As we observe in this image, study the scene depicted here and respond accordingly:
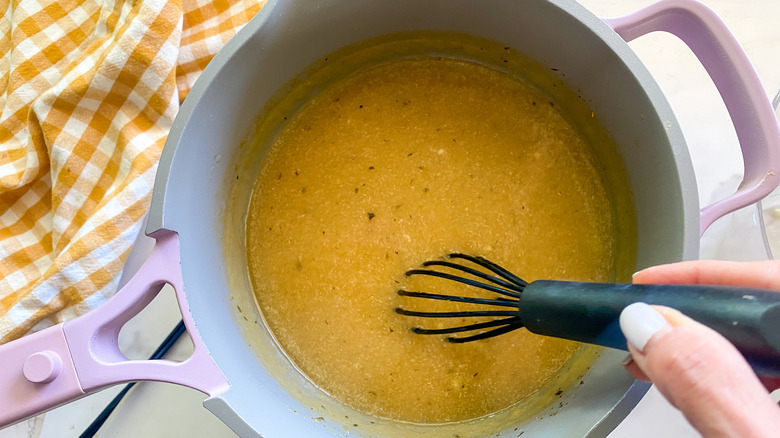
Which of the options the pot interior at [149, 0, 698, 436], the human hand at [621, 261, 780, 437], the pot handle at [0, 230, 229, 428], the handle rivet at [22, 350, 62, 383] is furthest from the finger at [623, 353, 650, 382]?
the handle rivet at [22, 350, 62, 383]

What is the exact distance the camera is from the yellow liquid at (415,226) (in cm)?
72

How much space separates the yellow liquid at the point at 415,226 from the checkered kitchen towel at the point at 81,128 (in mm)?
167

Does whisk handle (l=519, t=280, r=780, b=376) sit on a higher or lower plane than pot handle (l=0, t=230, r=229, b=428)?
higher

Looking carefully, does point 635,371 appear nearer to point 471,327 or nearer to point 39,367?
point 471,327

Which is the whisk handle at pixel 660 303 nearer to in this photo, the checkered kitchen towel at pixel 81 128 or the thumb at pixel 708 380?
the thumb at pixel 708 380

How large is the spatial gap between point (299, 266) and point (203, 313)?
7.1 inches

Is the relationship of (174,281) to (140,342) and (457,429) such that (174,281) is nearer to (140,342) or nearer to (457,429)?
(140,342)

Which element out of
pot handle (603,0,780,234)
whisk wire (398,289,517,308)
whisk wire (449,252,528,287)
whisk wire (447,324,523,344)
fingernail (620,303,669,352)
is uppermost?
pot handle (603,0,780,234)

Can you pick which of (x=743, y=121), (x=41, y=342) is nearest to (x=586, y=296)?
(x=743, y=121)

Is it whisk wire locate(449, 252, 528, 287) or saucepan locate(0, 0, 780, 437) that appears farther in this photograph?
whisk wire locate(449, 252, 528, 287)

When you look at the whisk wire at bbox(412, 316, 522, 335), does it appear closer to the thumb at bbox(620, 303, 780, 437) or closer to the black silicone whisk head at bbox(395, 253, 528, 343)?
the black silicone whisk head at bbox(395, 253, 528, 343)

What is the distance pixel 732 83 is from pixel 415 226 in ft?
1.31

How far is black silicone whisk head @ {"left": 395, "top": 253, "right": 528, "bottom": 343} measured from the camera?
661mm

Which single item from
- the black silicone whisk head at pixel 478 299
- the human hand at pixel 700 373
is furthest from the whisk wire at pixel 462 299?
the human hand at pixel 700 373
